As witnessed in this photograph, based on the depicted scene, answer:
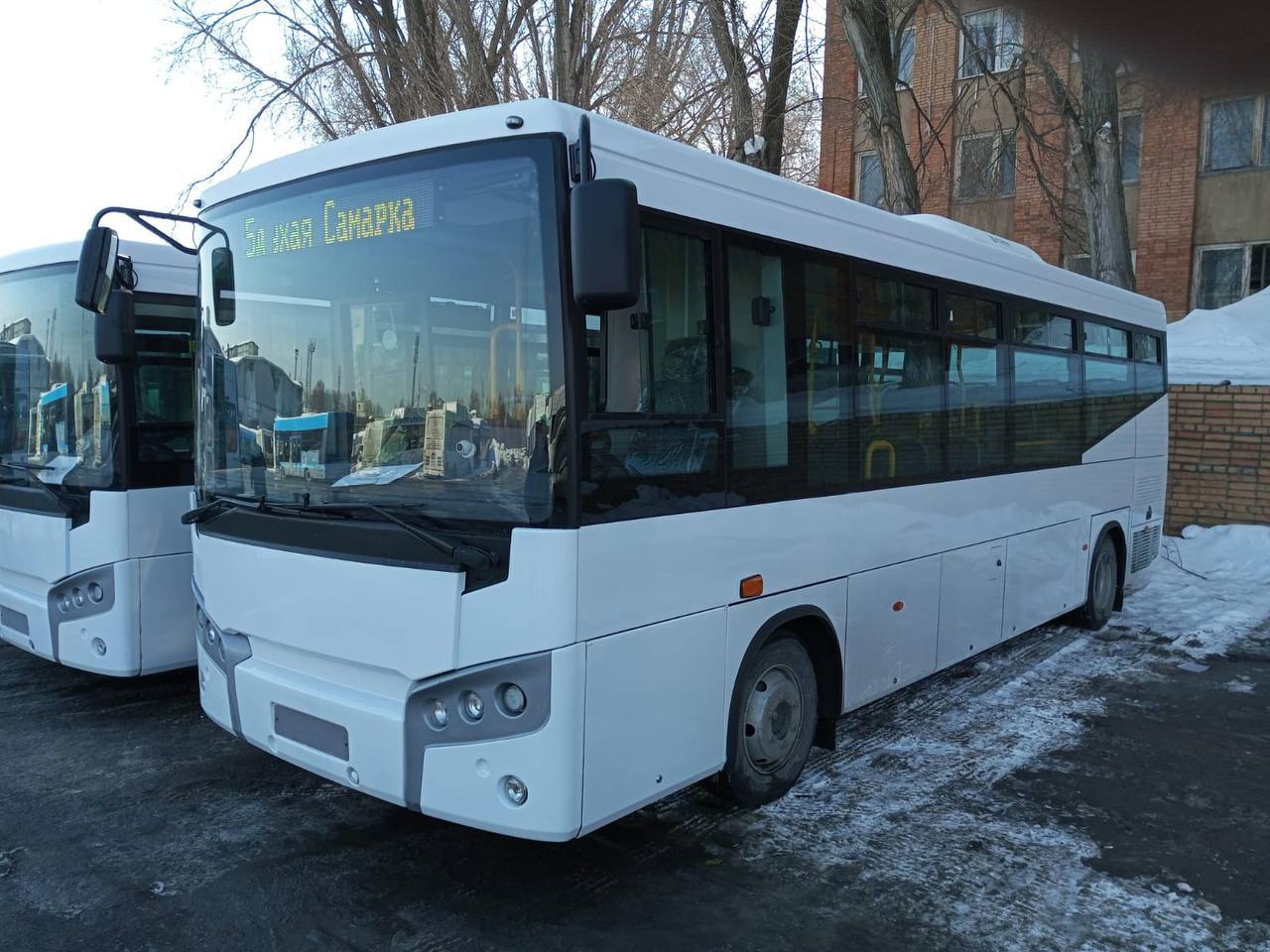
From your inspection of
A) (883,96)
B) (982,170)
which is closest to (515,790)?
(883,96)

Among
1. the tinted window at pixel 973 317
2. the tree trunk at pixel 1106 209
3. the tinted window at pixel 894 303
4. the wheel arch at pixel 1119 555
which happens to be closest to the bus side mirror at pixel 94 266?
the tinted window at pixel 894 303

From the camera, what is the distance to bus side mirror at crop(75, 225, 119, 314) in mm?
5188

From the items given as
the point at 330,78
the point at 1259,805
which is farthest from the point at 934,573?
the point at 330,78

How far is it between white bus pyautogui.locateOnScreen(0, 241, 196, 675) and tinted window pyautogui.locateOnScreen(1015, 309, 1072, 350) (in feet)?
18.2

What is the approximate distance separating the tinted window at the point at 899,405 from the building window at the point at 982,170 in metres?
18.7

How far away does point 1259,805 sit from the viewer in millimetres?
5141

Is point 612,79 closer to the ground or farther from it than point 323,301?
farther from it

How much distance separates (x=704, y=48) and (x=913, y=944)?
1587 cm

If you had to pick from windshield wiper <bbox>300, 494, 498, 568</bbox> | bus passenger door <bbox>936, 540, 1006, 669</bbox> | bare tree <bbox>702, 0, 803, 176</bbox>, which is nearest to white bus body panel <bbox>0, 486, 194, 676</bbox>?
windshield wiper <bbox>300, 494, 498, 568</bbox>

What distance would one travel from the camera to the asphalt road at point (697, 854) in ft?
12.6

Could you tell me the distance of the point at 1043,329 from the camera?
7656mm

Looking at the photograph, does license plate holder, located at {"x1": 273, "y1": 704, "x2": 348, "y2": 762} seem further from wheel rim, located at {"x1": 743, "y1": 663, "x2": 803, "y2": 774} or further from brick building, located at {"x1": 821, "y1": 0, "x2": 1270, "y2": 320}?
brick building, located at {"x1": 821, "y1": 0, "x2": 1270, "y2": 320}

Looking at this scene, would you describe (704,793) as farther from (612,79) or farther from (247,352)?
(612,79)

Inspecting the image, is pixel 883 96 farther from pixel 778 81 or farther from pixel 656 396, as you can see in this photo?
pixel 656 396
